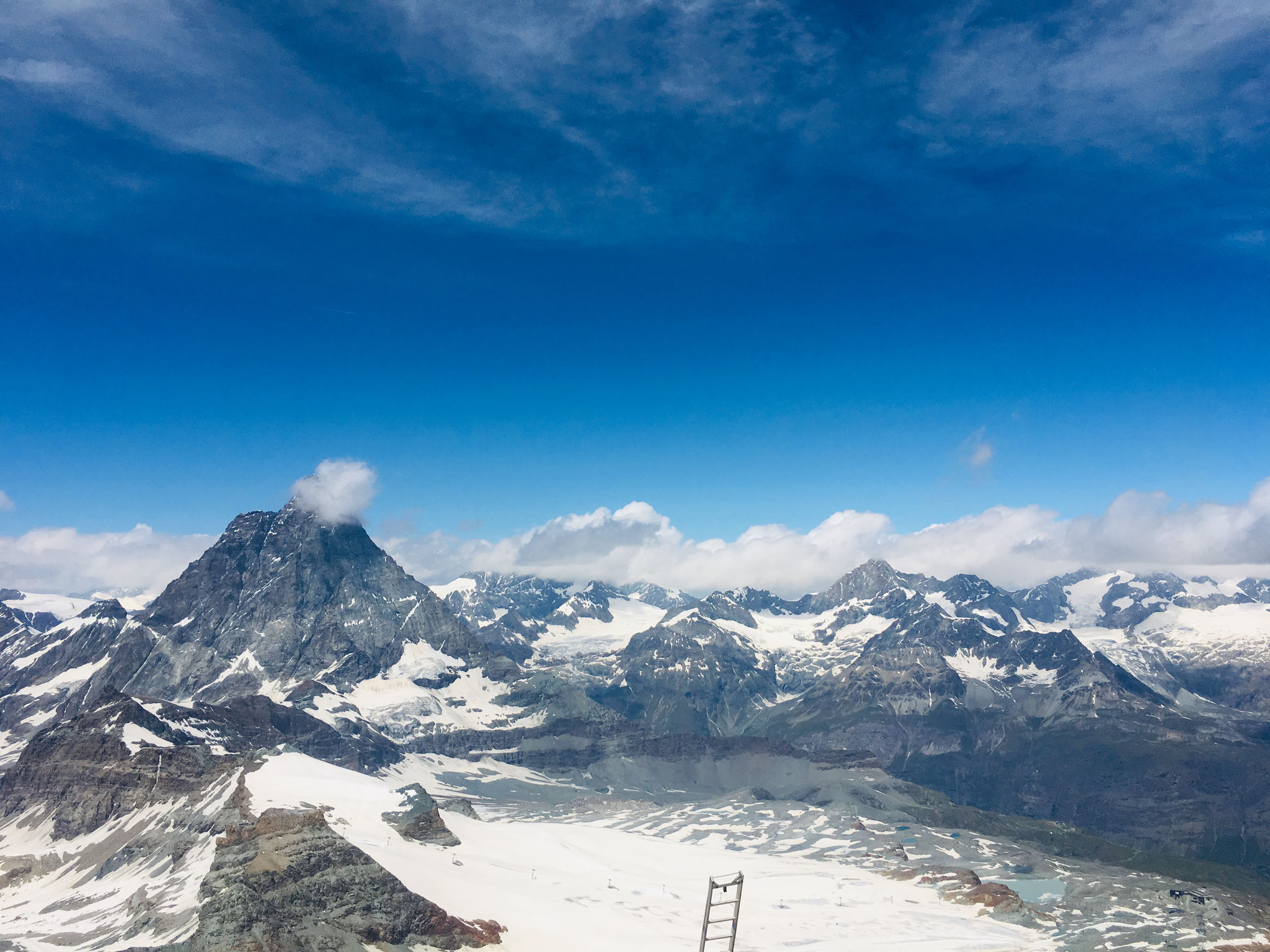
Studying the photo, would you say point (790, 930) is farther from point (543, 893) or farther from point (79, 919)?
point (79, 919)

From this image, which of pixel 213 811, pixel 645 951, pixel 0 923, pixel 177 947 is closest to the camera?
pixel 177 947

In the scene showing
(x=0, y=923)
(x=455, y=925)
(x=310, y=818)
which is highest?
(x=310, y=818)

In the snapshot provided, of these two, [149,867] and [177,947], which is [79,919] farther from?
[177,947]

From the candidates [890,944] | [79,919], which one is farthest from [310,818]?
[890,944]

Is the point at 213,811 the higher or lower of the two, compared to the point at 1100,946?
higher

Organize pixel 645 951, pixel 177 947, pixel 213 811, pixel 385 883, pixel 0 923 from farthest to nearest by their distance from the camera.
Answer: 1. pixel 213 811
2. pixel 0 923
3. pixel 645 951
4. pixel 385 883
5. pixel 177 947

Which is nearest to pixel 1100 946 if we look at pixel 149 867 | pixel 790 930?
pixel 790 930

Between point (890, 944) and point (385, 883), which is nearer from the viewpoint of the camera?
point (385, 883)
